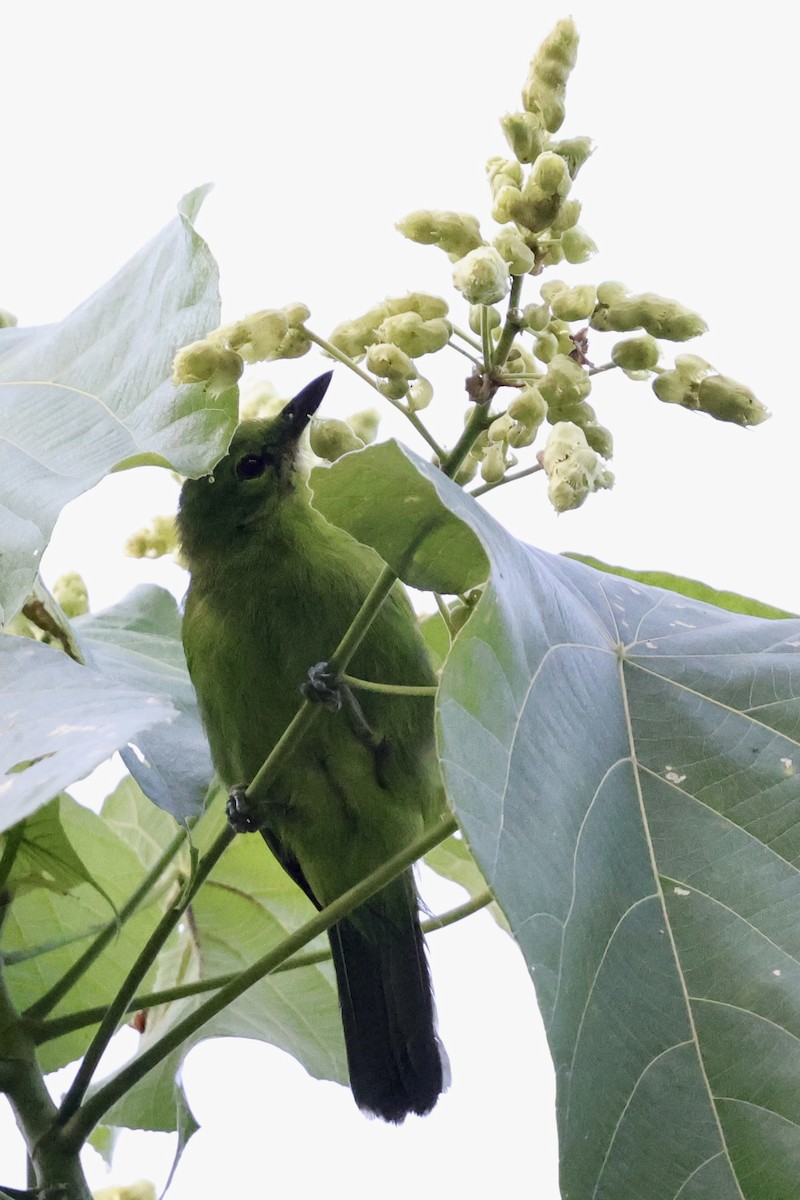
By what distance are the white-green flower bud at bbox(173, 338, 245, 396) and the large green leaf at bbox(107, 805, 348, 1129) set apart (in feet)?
3.22

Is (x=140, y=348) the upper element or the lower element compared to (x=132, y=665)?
upper

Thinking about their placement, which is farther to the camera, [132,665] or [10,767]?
[132,665]

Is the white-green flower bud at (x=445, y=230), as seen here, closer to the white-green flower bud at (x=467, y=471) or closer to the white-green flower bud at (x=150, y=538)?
the white-green flower bud at (x=467, y=471)

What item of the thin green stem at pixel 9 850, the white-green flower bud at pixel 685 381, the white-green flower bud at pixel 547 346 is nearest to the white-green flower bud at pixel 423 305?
the white-green flower bud at pixel 547 346

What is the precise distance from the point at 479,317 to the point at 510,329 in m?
0.06

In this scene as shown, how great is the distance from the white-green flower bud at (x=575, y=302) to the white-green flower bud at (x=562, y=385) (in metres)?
0.05

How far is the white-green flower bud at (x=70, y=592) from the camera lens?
208 centimetres

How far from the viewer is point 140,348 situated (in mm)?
1458

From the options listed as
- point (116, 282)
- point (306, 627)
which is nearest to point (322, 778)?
point (306, 627)

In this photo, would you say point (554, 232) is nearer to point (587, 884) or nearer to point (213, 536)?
point (587, 884)

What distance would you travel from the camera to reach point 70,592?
2084 mm

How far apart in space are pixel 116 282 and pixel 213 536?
41.1 inches

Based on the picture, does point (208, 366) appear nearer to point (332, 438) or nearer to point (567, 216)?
point (332, 438)

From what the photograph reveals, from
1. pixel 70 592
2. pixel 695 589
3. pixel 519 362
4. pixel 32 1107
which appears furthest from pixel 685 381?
pixel 70 592
